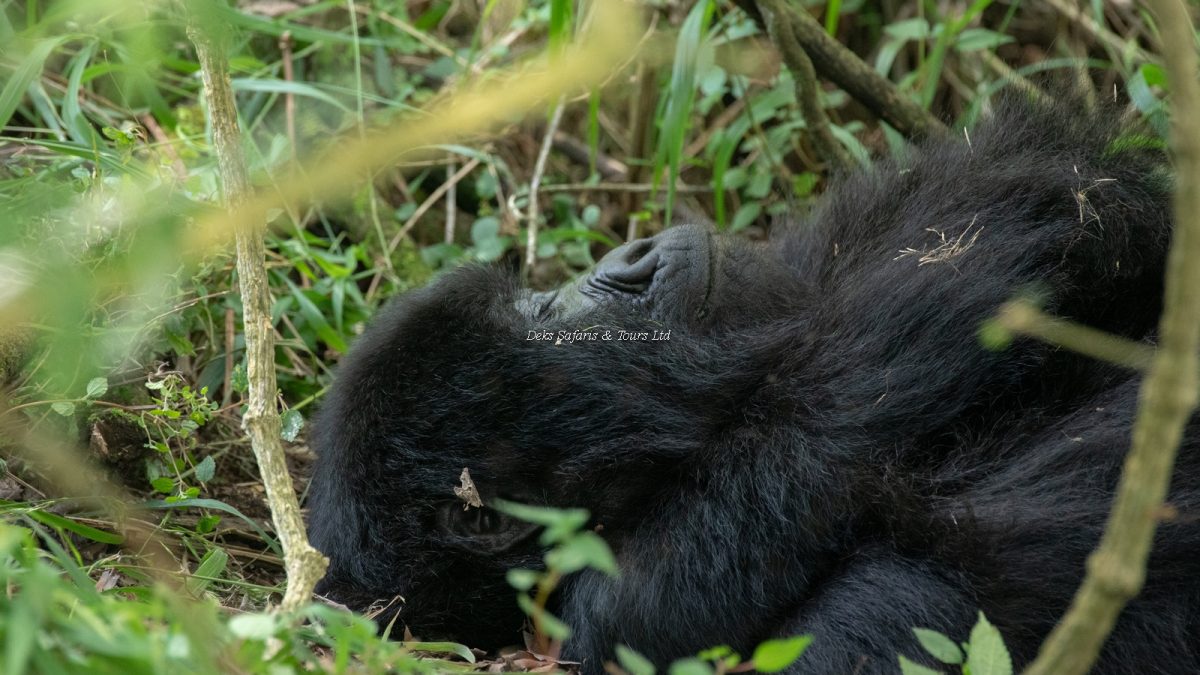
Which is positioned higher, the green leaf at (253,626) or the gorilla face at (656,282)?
the green leaf at (253,626)

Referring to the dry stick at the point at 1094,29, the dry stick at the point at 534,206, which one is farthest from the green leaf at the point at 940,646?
the dry stick at the point at 1094,29

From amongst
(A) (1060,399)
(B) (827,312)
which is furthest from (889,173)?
(A) (1060,399)

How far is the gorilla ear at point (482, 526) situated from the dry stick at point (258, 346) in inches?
22.4

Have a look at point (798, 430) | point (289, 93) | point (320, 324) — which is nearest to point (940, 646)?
point (798, 430)

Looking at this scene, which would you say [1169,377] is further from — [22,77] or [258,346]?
[22,77]

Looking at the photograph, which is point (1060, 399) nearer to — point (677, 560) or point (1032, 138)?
point (1032, 138)

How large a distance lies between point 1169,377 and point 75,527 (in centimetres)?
220

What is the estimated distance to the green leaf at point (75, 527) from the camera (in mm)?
2484

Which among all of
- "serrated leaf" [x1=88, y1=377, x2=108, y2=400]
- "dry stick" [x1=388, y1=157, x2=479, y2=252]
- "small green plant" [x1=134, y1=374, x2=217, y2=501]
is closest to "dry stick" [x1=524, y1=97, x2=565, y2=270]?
"dry stick" [x1=388, y1=157, x2=479, y2=252]

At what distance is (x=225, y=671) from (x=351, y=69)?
3.39 metres

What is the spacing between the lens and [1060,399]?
2428 millimetres

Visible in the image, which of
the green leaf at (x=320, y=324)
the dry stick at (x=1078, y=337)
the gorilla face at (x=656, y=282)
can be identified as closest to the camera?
the dry stick at (x=1078, y=337)

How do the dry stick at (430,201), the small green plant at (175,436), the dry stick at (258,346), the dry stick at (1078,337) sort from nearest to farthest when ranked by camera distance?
the dry stick at (1078,337), the dry stick at (258,346), the small green plant at (175,436), the dry stick at (430,201)

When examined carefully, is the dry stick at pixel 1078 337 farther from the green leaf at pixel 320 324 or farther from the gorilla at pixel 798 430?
the green leaf at pixel 320 324
